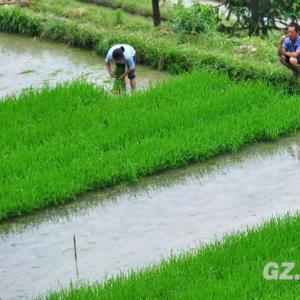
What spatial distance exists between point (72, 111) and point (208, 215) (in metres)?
3.20

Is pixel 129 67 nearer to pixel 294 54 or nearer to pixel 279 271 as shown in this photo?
pixel 294 54

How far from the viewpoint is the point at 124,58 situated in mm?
12203

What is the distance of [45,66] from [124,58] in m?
3.14

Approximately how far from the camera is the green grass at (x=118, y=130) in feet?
31.5

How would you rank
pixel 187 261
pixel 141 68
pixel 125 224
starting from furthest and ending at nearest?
pixel 141 68, pixel 125 224, pixel 187 261

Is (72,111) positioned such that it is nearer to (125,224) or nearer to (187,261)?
(125,224)

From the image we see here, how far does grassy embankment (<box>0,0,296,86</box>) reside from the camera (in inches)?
507

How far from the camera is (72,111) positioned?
11.6m

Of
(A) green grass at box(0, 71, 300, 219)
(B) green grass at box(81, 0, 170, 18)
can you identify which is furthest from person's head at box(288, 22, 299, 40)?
(B) green grass at box(81, 0, 170, 18)

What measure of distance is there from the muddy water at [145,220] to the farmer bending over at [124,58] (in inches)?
91.7

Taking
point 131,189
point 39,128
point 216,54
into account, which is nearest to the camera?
point 131,189

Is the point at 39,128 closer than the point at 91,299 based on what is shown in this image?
No

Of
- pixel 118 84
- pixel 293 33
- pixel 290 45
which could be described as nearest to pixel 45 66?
pixel 118 84

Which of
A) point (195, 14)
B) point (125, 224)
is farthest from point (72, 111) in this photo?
point (195, 14)
